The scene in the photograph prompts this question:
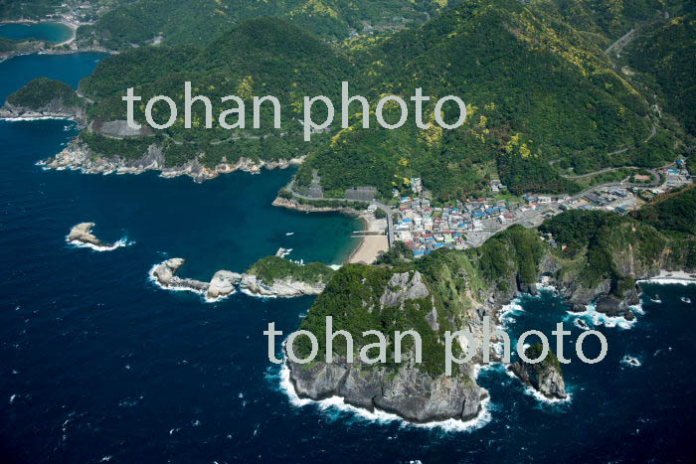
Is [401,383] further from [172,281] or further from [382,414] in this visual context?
[172,281]

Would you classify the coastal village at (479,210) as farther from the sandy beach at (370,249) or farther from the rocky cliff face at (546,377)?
the rocky cliff face at (546,377)

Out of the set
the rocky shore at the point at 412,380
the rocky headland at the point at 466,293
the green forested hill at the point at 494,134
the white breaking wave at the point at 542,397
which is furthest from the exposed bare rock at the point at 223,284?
the white breaking wave at the point at 542,397

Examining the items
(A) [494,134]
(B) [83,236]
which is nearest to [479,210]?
(A) [494,134]

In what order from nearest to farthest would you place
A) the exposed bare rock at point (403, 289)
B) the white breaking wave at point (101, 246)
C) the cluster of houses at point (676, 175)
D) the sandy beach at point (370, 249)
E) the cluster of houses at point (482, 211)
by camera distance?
1. the exposed bare rock at point (403, 289)
2. the sandy beach at point (370, 249)
3. the cluster of houses at point (482, 211)
4. the white breaking wave at point (101, 246)
5. the cluster of houses at point (676, 175)

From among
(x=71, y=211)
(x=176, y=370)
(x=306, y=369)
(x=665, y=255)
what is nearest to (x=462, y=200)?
(x=665, y=255)

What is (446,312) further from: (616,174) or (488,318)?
(616,174)

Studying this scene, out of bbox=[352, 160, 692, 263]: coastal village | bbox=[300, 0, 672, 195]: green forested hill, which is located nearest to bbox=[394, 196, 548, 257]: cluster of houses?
bbox=[352, 160, 692, 263]: coastal village
